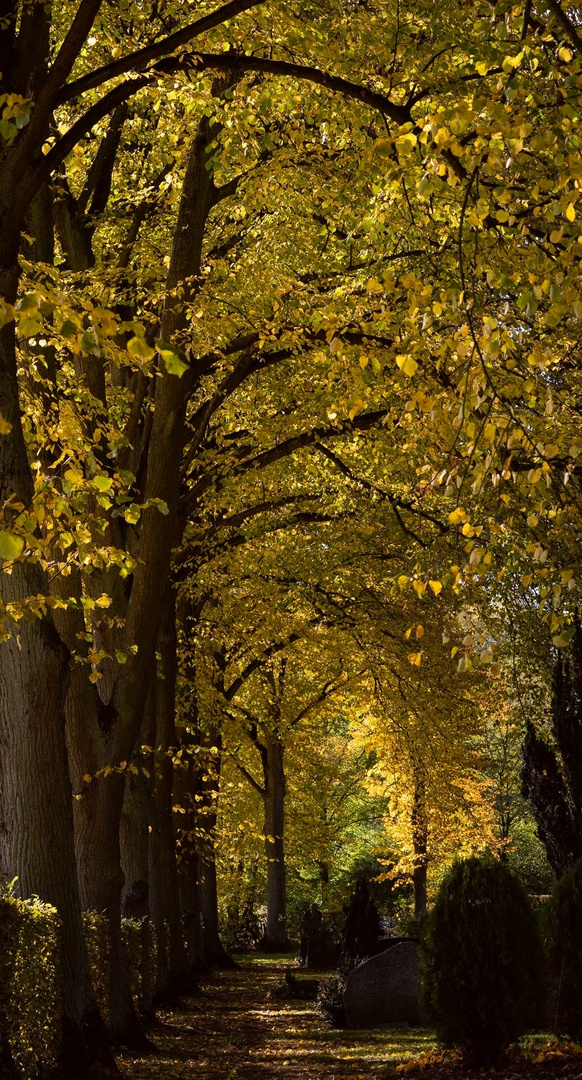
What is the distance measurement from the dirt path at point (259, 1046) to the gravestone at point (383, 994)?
17.5 inches

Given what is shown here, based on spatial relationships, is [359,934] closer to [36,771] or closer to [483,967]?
[483,967]

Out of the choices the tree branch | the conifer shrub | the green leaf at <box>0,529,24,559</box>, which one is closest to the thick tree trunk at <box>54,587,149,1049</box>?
the conifer shrub

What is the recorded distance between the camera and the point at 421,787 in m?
27.3

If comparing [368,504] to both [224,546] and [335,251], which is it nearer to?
[224,546]

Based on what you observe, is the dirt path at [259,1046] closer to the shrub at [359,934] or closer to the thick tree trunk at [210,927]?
the shrub at [359,934]

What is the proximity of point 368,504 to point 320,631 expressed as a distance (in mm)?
4641

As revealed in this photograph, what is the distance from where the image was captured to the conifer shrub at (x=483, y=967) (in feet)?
26.0

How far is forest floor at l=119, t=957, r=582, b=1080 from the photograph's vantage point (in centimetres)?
792

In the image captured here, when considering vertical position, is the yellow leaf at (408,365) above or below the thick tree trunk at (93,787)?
above

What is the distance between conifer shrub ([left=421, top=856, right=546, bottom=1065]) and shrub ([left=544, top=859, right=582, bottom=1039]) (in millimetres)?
536

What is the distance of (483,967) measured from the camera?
8.02 meters

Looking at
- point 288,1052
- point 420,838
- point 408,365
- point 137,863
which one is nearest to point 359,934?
point 288,1052

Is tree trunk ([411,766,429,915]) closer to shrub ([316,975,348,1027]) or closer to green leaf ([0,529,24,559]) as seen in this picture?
shrub ([316,975,348,1027])

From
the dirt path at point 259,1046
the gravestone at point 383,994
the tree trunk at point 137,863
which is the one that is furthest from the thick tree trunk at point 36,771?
the gravestone at point 383,994
